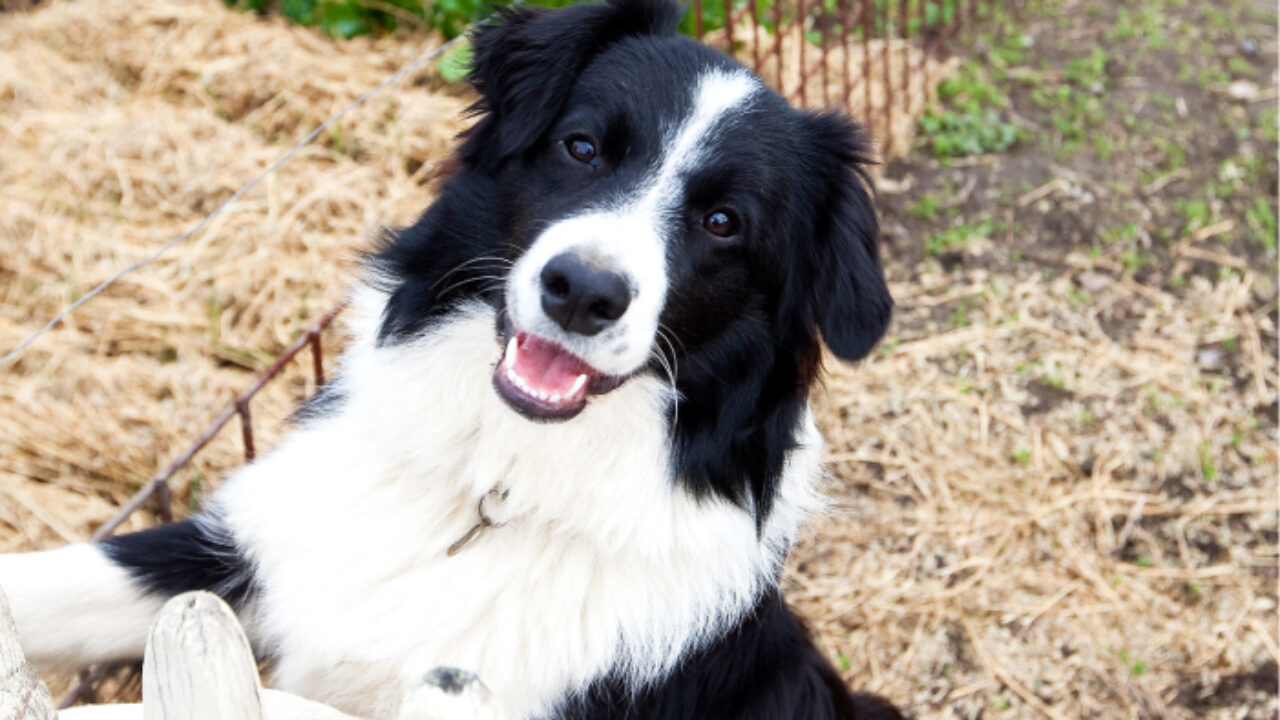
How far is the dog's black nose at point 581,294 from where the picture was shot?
1906 mm

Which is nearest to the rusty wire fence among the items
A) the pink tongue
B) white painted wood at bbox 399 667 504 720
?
the pink tongue

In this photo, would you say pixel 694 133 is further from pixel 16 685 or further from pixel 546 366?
pixel 16 685

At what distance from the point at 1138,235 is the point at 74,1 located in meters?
4.56

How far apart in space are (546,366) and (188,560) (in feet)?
3.13

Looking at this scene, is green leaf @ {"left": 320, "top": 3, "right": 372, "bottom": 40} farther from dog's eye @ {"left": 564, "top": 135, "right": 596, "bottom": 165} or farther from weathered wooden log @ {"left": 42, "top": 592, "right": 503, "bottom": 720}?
weathered wooden log @ {"left": 42, "top": 592, "right": 503, "bottom": 720}

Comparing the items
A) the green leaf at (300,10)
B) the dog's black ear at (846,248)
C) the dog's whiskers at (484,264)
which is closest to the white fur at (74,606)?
the dog's whiskers at (484,264)

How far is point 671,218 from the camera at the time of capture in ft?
7.03

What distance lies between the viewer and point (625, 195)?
83.4 inches

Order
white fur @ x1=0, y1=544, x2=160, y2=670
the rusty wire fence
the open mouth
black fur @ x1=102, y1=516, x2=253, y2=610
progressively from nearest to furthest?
1. the open mouth
2. white fur @ x1=0, y1=544, x2=160, y2=670
3. black fur @ x1=102, y1=516, x2=253, y2=610
4. the rusty wire fence

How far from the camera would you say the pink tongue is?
208 cm

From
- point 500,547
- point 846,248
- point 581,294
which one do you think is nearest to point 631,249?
point 581,294

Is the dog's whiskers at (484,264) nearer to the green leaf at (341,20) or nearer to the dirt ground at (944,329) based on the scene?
the dirt ground at (944,329)

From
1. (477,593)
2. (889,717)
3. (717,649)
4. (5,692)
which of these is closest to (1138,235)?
(889,717)

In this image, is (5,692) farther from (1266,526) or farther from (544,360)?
(1266,526)
